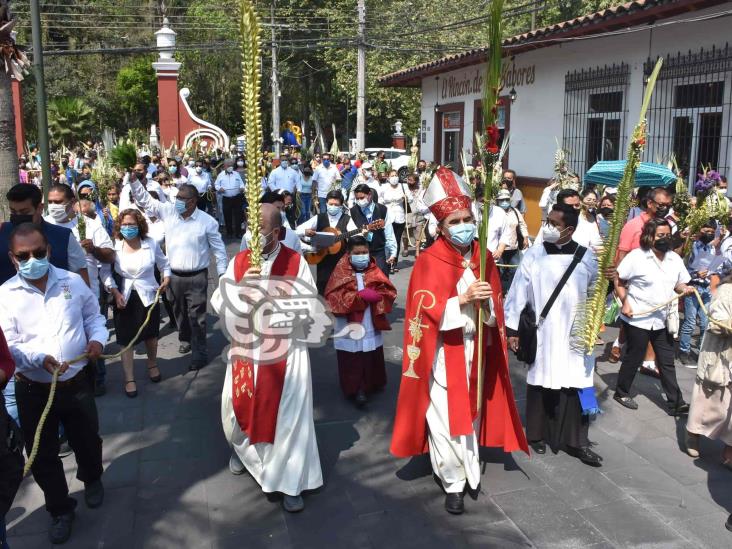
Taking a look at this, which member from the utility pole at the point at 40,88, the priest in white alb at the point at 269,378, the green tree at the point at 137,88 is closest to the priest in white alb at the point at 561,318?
the priest in white alb at the point at 269,378

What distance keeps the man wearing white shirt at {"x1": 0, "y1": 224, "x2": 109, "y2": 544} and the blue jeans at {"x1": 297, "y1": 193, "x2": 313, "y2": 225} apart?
499 inches

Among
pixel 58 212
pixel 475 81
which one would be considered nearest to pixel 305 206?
pixel 475 81

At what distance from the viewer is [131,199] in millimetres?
9719

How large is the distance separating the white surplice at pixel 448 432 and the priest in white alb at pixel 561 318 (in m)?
0.75

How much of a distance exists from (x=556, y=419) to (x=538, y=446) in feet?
0.78

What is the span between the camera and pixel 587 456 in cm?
501

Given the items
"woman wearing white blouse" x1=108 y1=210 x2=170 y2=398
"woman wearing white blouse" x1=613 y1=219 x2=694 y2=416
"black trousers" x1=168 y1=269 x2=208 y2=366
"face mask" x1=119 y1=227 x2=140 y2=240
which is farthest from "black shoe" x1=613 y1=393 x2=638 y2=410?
"face mask" x1=119 y1=227 x2=140 y2=240

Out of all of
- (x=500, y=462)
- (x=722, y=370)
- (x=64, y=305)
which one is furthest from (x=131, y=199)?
(x=722, y=370)

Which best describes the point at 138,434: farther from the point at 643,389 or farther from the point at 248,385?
the point at 643,389

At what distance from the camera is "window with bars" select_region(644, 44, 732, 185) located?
33.6 feet

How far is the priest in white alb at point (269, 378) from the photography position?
4355mm

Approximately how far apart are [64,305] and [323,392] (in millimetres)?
2958

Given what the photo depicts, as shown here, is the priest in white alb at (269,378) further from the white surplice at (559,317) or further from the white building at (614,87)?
the white building at (614,87)

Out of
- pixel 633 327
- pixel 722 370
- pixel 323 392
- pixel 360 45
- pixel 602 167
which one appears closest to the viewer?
pixel 722 370
